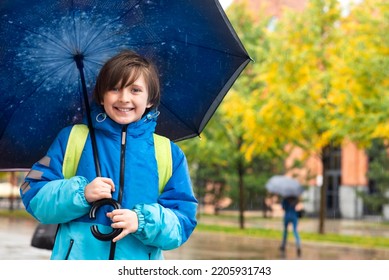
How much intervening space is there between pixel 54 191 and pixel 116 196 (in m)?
0.22

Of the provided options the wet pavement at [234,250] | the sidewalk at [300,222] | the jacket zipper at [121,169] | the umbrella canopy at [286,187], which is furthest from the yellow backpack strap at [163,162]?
the sidewalk at [300,222]

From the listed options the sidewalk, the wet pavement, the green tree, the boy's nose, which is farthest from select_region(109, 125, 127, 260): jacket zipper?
the sidewalk

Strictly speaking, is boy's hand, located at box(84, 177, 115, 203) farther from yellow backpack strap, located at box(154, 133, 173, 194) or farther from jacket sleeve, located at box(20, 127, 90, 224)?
yellow backpack strap, located at box(154, 133, 173, 194)

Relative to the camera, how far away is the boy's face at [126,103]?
2936mm

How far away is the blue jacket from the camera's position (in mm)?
2818

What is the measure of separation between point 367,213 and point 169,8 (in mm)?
34496

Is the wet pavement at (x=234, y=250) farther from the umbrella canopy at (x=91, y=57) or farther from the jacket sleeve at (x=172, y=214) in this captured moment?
the jacket sleeve at (x=172, y=214)

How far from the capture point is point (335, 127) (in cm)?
1927

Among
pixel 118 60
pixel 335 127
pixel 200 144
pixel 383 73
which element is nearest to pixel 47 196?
pixel 118 60

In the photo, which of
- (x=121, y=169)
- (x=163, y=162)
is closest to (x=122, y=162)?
(x=121, y=169)

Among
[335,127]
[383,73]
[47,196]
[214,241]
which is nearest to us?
[47,196]

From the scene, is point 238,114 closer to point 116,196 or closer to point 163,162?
point 163,162

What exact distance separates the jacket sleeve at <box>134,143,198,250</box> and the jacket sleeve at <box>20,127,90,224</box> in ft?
0.72
